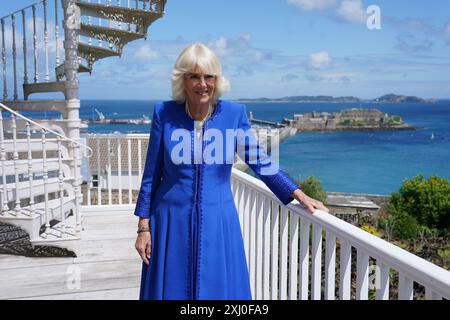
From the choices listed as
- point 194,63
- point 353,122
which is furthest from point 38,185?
point 353,122

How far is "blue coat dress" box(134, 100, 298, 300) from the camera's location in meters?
1.44

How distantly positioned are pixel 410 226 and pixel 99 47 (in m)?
7.30

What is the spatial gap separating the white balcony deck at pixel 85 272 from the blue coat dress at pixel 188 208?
1.21 metres

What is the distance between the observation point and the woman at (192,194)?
144cm

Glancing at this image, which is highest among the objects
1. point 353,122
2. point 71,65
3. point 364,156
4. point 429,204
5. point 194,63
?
point 353,122

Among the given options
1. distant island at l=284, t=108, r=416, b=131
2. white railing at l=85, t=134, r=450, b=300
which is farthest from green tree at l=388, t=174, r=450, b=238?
distant island at l=284, t=108, r=416, b=131

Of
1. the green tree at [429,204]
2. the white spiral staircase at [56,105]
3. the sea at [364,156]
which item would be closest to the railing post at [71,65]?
the white spiral staircase at [56,105]

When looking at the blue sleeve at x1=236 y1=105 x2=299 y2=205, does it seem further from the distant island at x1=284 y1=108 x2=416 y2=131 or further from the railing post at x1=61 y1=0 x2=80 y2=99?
the distant island at x1=284 y1=108 x2=416 y2=131

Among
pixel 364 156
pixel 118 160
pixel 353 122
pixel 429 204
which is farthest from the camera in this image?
pixel 353 122

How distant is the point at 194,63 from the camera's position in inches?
54.1

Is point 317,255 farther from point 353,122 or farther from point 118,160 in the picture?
point 353,122

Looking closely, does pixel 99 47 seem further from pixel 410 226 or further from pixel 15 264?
pixel 410 226

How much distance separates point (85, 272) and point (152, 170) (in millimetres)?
1739

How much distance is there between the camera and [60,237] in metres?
3.34
